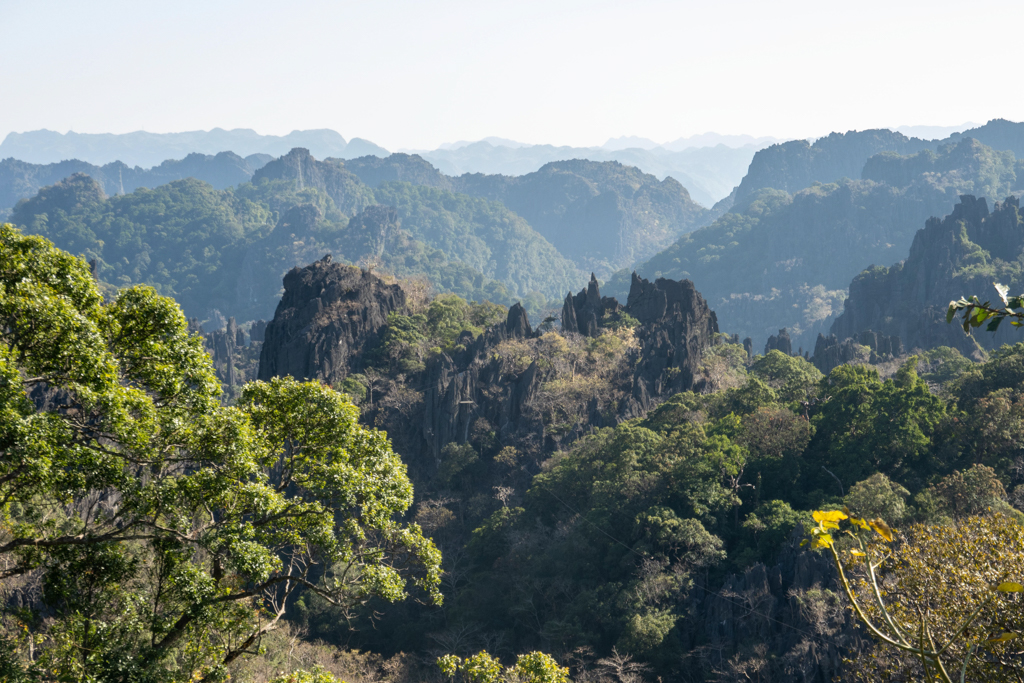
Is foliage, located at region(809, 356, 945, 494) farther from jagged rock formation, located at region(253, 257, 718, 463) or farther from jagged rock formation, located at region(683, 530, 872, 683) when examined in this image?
jagged rock formation, located at region(253, 257, 718, 463)

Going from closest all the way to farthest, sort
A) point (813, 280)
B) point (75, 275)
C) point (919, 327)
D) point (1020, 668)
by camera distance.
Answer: point (75, 275)
point (1020, 668)
point (919, 327)
point (813, 280)

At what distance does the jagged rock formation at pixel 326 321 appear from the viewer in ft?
198

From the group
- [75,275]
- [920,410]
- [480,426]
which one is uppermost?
[75,275]

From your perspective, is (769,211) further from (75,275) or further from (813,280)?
(75,275)

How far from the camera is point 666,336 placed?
59.7m

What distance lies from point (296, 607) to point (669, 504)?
1888 cm

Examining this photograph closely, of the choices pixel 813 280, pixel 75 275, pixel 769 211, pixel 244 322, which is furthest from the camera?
pixel 769 211

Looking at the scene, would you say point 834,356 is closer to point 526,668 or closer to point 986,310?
point 526,668

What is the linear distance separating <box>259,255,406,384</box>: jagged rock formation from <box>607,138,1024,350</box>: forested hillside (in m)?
94.7

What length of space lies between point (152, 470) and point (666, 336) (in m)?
51.1

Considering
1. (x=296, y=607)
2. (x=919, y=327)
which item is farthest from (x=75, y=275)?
(x=919, y=327)

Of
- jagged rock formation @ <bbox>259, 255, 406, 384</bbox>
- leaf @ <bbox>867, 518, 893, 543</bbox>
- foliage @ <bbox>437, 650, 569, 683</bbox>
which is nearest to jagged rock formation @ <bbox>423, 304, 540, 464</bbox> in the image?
jagged rock formation @ <bbox>259, 255, 406, 384</bbox>

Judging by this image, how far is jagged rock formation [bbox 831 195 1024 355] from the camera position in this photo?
81.2 meters

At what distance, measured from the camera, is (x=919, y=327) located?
80688 millimetres
